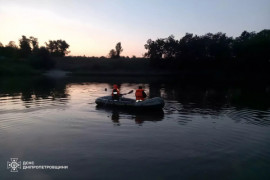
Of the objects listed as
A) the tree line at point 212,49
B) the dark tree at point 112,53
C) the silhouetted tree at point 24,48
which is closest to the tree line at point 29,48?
the silhouetted tree at point 24,48

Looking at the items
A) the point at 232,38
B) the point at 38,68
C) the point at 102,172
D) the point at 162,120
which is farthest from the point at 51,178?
the point at 232,38

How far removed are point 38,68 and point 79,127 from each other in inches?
2922

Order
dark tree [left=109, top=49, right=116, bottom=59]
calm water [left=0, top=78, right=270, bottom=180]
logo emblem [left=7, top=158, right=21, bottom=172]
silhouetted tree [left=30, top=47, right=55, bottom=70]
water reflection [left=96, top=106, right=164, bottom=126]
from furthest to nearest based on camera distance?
dark tree [left=109, top=49, right=116, bottom=59], silhouetted tree [left=30, top=47, right=55, bottom=70], water reflection [left=96, top=106, right=164, bottom=126], logo emblem [left=7, top=158, right=21, bottom=172], calm water [left=0, top=78, right=270, bottom=180]

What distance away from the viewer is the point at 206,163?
9430 millimetres

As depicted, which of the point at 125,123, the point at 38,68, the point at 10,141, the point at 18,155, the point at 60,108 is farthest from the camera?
the point at 38,68

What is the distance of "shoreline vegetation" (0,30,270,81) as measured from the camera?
71.4 m

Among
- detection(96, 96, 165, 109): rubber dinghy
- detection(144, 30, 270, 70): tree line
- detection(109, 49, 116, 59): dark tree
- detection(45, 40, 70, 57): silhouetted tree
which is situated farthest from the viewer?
detection(45, 40, 70, 57): silhouetted tree

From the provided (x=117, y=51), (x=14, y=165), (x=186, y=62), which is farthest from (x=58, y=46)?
(x=14, y=165)

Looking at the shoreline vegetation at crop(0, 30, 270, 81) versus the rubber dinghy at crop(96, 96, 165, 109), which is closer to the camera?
the rubber dinghy at crop(96, 96, 165, 109)

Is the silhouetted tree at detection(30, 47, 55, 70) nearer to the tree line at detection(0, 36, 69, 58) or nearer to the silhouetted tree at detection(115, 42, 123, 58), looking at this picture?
the tree line at detection(0, 36, 69, 58)

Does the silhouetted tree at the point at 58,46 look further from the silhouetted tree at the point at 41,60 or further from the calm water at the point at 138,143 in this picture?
the calm water at the point at 138,143

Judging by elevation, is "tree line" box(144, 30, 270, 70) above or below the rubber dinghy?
above

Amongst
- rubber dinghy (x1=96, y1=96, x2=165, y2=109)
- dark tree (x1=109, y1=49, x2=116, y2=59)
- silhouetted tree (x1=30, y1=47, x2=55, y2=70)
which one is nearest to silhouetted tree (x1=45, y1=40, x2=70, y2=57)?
dark tree (x1=109, y1=49, x2=116, y2=59)

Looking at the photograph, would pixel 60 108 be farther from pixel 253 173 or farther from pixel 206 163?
pixel 253 173
